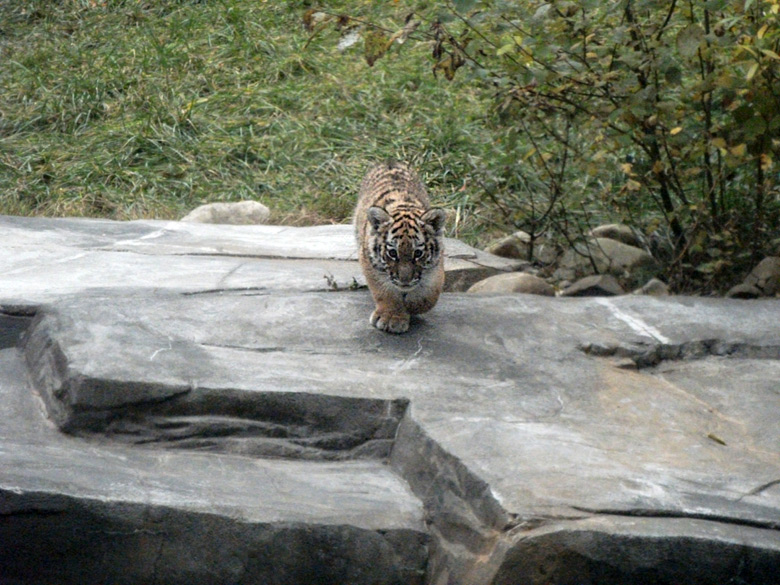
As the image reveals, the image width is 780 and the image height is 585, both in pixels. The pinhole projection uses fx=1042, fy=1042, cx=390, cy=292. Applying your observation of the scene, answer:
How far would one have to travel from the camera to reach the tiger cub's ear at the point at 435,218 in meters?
5.24

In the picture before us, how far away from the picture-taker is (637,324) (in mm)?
5547

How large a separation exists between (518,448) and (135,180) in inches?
285

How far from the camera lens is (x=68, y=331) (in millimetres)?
4652

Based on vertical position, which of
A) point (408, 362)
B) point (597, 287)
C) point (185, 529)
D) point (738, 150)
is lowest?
point (597, 287)

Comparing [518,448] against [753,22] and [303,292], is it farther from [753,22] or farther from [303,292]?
[753,22]

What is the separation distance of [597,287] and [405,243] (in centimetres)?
278

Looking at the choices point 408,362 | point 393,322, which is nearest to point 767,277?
point 393,322

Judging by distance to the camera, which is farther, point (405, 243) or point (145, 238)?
point (145, 238)

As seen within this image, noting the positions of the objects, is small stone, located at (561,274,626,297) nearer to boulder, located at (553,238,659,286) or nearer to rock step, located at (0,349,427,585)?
boulder, located at (553,238,659,286)

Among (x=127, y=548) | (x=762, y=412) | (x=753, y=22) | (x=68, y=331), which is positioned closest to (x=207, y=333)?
(x=68, y=331)

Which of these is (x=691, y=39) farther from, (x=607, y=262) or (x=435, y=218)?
(x=607, y=262)

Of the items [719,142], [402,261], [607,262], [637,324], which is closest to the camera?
[402,261]

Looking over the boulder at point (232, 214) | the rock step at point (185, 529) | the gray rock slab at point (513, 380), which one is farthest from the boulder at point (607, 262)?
the rock step at point (185, 529)

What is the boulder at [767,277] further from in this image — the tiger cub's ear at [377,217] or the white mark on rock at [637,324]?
the tiger cub's ear at [377,217]
